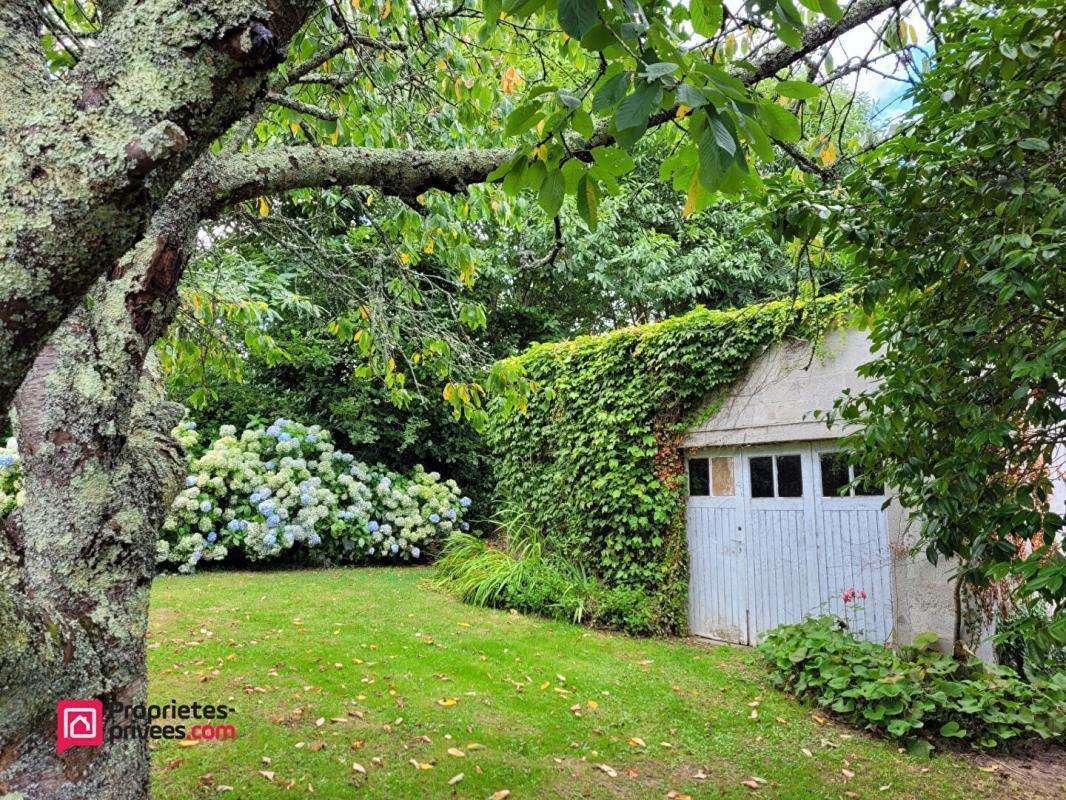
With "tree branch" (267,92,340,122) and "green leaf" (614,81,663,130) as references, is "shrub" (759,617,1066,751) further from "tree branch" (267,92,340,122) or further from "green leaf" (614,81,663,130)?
"tree branch" (267,92,340,122)

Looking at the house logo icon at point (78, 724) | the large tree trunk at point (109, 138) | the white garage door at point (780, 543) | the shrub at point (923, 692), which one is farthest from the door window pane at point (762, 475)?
the large tree trunk at point (109, 138)

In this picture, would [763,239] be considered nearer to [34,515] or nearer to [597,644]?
[597,644]

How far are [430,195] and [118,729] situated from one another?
276cm

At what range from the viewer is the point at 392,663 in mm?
4895

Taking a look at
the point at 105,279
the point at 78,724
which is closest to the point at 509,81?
the point at 105,279

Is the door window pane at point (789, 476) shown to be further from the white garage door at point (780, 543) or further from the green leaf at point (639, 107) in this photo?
the green leaf at point (639, 107)

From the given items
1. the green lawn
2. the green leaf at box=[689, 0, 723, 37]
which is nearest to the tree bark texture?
the green leaf at box=[689, 0, 723, 37]

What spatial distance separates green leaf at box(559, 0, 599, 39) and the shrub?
4446mm

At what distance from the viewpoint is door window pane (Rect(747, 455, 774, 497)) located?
6218mm

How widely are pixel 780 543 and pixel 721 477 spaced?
88 centimetres

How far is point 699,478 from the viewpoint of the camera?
22.3ft

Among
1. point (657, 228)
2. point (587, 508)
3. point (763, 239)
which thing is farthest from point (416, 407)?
point (763, 239)

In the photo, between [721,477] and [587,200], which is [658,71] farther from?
[721,477]

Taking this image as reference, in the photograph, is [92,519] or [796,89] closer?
[796,89]
